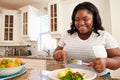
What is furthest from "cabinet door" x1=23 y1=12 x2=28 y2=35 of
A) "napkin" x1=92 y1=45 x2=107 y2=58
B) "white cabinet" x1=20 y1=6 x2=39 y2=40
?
"napkin" x1=92 y1=45 x2=107 y2=58

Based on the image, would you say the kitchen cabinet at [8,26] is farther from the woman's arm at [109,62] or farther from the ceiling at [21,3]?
the woman's arm at [109,62]

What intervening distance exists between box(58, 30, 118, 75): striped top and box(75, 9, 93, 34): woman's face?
7 centimetres

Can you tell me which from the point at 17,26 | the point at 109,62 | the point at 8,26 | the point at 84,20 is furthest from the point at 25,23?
the point at 109,62

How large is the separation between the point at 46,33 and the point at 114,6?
1.85m

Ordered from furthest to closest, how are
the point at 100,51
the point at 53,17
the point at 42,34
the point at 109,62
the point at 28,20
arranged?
→ the point at 42,34 → the point at 28,20 → the point at 53,17 → the point at 100,51 → the point at 109,62

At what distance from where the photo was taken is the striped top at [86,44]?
911mm

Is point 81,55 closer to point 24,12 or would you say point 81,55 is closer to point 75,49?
point 75,49

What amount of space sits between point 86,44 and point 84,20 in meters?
0.18

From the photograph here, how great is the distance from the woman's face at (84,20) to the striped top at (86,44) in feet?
0.22

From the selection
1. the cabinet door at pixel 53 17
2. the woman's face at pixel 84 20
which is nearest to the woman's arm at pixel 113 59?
the woman's face at pixel 84 20

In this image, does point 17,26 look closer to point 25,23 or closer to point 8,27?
point 8,27

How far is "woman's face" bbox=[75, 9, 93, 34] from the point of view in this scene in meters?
0.95

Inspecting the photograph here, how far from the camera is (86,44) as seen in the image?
0.95 metres

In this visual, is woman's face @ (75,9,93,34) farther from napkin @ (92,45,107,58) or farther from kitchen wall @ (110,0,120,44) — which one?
kitchen wall @ (110,0,120,44)
